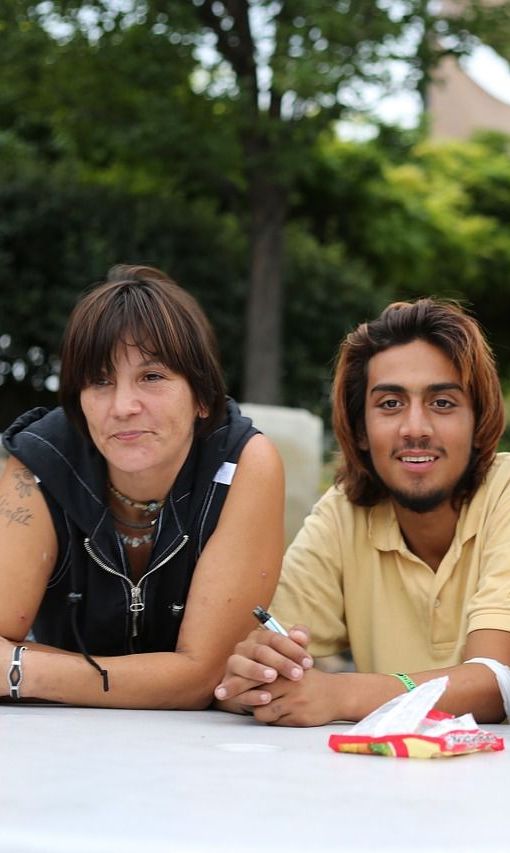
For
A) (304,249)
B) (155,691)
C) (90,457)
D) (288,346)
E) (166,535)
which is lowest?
(155,691)

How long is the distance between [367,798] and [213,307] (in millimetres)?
9606

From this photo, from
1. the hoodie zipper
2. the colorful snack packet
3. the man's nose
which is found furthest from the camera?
the man's nose

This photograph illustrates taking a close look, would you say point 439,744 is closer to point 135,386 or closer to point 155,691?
point 155,691

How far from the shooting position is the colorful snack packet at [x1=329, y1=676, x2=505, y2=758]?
1.65 metres

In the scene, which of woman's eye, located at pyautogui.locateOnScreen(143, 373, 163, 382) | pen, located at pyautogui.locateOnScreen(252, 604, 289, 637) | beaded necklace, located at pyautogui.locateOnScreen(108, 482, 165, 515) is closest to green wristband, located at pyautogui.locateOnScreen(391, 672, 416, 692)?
pen, located at pyautogui.locateOnScreen(252, 604, 289, 637)

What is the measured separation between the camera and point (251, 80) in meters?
9.32

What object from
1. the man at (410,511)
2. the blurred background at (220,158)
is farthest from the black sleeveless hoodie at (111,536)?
the blurred background at (220,158)

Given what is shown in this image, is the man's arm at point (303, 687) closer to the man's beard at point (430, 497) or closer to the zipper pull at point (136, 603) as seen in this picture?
the zipper pull at point (136, 603)

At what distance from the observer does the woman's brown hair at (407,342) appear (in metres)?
2.75

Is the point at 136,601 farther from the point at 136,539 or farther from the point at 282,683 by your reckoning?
the point at 282,683

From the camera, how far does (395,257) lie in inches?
517

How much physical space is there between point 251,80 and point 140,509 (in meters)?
7.31

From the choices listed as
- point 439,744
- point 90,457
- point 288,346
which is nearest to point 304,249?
point 288,346

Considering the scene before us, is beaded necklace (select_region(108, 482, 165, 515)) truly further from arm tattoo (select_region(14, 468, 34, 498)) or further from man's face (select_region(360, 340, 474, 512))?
man's face (select_region(360, 340, 474, 512))
